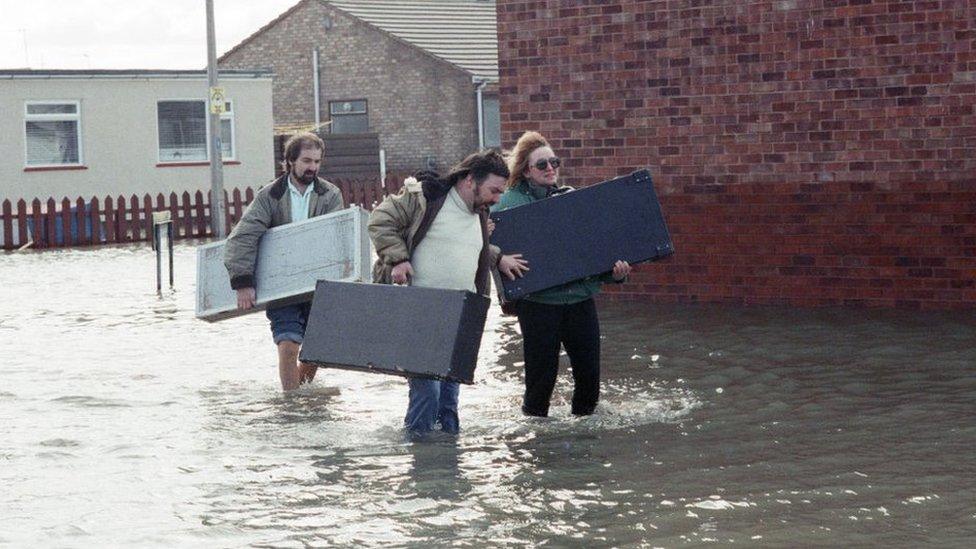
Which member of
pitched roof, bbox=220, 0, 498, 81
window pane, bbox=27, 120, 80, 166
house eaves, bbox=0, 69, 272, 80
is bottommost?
window pane, bbox=27, 120, 80, 166

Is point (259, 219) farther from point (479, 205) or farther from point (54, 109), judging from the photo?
point (54, 109)

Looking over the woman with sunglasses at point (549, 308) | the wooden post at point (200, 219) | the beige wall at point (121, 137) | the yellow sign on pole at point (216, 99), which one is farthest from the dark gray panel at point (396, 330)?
the beige wall at point (121, 137)

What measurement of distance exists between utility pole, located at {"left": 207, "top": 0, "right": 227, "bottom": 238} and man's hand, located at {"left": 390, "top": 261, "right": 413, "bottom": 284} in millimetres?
22301

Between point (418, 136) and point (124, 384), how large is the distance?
33.7 m

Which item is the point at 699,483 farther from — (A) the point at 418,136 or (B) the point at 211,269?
(A) the point at 418,136

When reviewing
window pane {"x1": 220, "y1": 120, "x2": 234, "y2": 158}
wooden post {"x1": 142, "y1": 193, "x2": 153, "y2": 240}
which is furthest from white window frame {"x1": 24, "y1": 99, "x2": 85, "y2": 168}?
window pane {"x1": 220, "y1": 120, "x2": 234, "y2": 158}

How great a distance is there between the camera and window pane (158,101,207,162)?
3491cm

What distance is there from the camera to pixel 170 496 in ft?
25.7

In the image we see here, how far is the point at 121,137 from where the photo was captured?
34.1 metres

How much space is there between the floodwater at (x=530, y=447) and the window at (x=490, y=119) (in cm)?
3148

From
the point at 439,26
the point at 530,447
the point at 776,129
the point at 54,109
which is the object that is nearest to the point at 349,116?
the point at 439,26

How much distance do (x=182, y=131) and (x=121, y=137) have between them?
4.93 feet

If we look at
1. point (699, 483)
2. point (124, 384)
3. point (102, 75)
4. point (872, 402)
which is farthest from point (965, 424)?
point (102, 75)

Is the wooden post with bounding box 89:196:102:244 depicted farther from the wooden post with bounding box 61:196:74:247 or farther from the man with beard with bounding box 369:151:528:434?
the man with beard with bounding box 369:151:528:434
